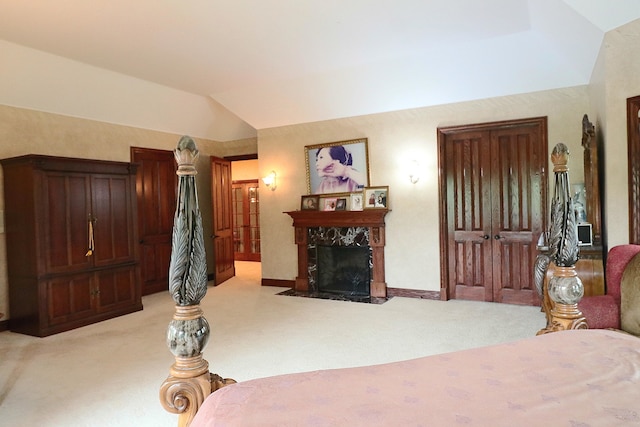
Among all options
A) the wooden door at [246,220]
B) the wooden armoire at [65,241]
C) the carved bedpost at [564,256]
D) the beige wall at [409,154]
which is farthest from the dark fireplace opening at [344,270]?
the wooden door at [246,220]

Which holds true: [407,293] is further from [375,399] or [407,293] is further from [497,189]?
[375,399]

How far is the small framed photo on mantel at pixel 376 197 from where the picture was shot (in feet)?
19.3

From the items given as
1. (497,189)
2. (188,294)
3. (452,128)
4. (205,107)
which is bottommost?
(188,294)

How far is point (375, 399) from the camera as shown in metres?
1.30

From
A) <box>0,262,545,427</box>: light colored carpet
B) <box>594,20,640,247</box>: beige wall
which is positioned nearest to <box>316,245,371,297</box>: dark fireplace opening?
<box>0,262,545,427</box>: light colored carpet

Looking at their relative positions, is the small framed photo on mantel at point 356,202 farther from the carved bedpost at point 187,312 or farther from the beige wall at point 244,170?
the beige wall at point 244,170

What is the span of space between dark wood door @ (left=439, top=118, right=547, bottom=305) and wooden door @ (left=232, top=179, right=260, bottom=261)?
5.78m

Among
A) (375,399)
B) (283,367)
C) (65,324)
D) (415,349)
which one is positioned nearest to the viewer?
(375,399)

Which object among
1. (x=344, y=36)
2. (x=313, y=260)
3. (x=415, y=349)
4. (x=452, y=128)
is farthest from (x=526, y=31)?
(x=313, y=260)

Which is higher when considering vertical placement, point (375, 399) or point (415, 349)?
point (375, 399)

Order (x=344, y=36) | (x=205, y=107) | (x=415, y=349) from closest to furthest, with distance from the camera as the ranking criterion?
(x=415, y=349) → (x=344, y=36) → (x=205, y=107)

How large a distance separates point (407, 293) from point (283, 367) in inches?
115

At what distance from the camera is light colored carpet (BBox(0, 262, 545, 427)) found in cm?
280

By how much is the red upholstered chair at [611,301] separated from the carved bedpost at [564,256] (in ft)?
2.37
